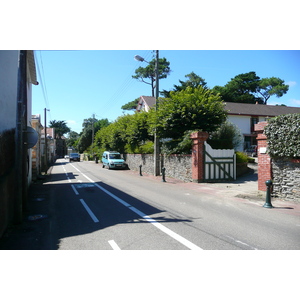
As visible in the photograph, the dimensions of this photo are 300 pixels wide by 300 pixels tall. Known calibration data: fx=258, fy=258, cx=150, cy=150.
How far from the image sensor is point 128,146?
3014 cm

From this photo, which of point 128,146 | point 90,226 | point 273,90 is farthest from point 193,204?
point 273,90

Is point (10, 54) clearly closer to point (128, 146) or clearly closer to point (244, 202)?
point (244, 202)

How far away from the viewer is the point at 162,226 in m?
6.26

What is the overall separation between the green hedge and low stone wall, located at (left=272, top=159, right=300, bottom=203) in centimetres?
29

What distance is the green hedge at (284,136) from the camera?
356 inches

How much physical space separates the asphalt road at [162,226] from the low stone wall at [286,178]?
51.3 inches

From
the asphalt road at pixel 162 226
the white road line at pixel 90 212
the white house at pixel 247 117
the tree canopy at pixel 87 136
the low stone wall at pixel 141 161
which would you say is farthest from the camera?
the tree canopy at pixel 87 136

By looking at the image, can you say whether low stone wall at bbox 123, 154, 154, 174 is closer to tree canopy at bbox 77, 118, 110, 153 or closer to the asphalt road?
the asphalt road

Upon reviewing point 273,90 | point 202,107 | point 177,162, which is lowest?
point 177,162

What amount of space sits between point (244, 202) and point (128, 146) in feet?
71.3

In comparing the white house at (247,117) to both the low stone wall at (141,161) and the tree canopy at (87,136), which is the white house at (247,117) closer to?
the low stone wall at (141,161)

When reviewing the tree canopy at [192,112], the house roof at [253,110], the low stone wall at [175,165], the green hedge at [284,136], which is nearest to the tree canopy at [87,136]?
the house roof at [253,110]

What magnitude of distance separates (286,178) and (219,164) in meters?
5.95

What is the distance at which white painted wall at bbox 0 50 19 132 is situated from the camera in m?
6.65
